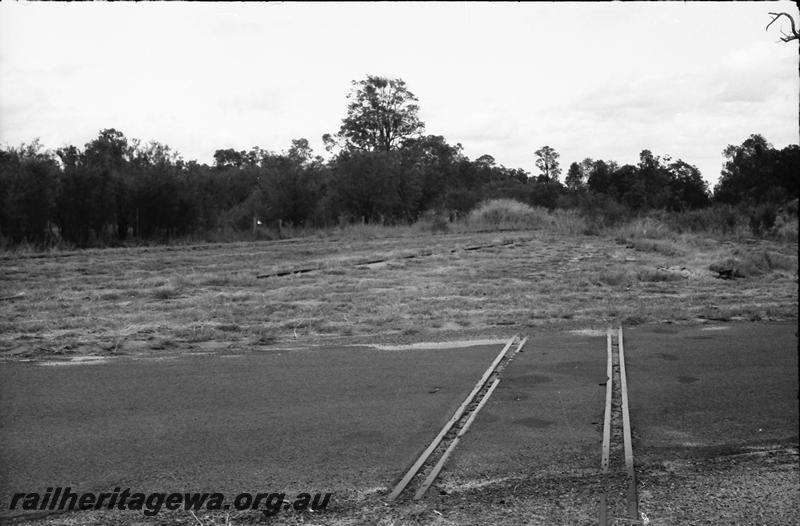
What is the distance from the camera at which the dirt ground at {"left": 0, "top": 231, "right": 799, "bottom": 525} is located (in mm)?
5074

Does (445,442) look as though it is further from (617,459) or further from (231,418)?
(231,418)

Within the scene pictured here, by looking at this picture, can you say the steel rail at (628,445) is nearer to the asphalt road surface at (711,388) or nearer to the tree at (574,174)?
the asphalt road surface at (711,388)

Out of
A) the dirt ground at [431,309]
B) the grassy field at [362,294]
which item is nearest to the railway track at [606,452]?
the dirt ground at [431,309]

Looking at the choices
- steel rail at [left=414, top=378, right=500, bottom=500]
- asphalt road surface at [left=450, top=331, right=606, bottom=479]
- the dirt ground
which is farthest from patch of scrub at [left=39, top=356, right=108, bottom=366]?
asphalt road surface at [left=450, top=331, right=606, bottom=479]

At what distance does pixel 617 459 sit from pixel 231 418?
3.59 metres

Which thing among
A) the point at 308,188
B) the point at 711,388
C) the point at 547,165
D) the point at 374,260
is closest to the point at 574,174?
the point at 547,165

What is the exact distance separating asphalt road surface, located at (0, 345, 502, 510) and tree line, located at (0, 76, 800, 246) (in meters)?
4.78

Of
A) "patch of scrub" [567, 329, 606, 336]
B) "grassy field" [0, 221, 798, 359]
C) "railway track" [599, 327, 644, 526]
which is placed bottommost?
"railway track" [599, 327, 644, 526]

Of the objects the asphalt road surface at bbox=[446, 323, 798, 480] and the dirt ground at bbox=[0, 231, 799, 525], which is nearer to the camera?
the dirt ground at bbox=[0, 231, 799, 525]

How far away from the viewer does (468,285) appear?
663 inches

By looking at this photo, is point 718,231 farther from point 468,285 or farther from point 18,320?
point 18,320

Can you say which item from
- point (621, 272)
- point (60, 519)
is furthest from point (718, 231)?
point (60, 519)

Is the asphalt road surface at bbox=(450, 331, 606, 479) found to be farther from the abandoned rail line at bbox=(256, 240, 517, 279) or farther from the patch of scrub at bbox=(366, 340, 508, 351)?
the abandoned rail line at bbox=(256, 240, 517, 279)

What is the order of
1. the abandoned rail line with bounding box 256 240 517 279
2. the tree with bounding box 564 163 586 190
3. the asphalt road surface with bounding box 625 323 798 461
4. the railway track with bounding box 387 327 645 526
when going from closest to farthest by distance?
1. the railway track with bounding box 387 327 645 526
2. the asphalt road surface with bounding box 625 323 798 461
3. the abandoned rail line with bounding box 256 240 517 279
4. the tree with bounding box 564 163 586 190
